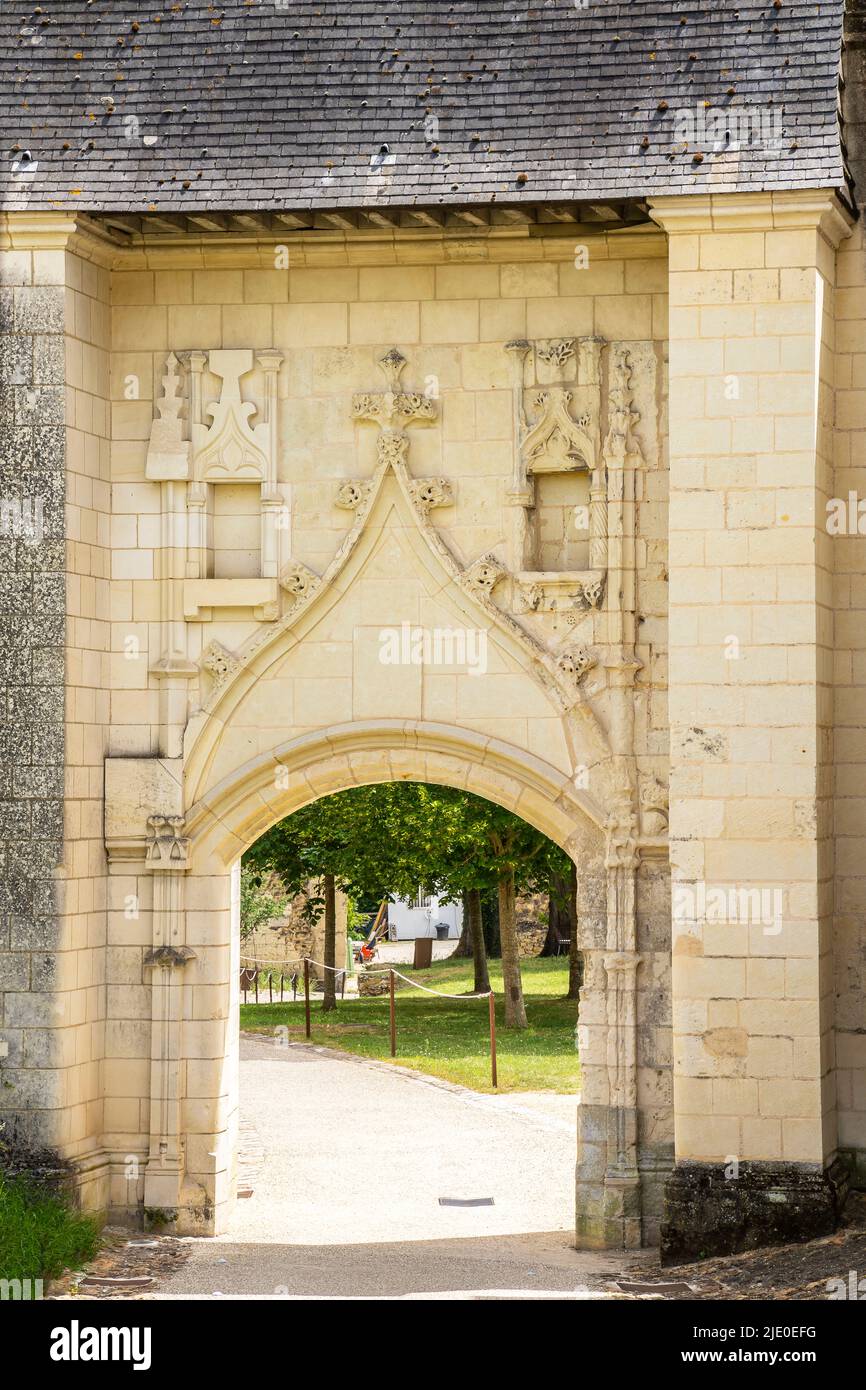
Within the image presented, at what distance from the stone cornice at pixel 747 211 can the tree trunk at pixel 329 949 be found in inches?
531

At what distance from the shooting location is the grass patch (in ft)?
29.1

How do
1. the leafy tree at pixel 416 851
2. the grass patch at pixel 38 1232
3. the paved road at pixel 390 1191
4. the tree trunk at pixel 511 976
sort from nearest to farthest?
the grass patch at pixel 38 1232 → the paved road at pixel 390 1191 → the tree trunk at pixel 511 976 → the leafy tree at pixel 416 851

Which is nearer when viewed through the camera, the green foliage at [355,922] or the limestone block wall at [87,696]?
the limestone block wall at [87,696]

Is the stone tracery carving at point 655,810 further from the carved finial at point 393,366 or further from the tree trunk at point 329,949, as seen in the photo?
the tree trunk at point 329,949

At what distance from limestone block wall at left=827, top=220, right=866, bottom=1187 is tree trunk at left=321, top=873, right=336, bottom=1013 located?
12286mm

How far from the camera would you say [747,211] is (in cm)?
978

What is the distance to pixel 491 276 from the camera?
10.7 meters

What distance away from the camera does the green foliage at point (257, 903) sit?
87.8 ft

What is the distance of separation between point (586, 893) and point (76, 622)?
3159 millimetres

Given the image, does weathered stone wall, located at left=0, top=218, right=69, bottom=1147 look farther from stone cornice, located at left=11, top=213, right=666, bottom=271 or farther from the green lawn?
the green lawn

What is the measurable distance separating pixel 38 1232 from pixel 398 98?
618 cm

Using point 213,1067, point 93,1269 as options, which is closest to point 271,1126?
point 213,1067

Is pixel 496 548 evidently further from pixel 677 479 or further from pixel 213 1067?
pixel 213 1067

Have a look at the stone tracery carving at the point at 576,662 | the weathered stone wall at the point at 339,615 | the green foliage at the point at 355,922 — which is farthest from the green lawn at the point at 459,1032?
the stone tracery carving at the point at 576,662
